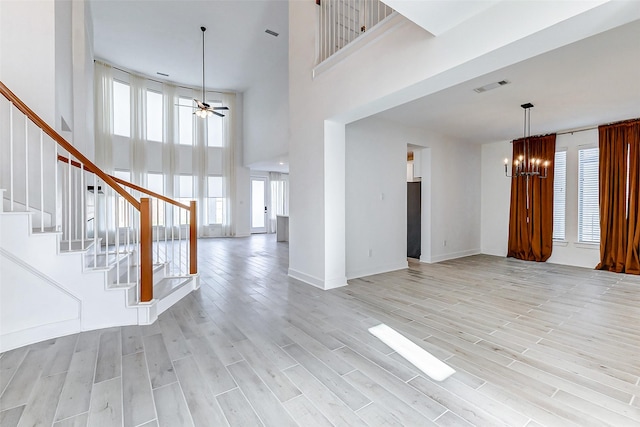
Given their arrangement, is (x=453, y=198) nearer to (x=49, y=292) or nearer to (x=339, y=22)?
(x=339, y=22)

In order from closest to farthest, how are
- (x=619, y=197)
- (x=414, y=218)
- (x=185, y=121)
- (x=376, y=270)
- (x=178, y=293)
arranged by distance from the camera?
(x=178, y=293), (x=376, y=270), (x=619, y=197), (x=414, y=218), (x=185, y=121)

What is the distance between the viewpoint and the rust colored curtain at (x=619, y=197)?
5.07 meters

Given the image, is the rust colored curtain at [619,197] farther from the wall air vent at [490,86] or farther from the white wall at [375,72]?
the wall air vent at [490,86]

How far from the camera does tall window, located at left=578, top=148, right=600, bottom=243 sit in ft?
18.7

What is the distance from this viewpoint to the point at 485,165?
7.37m

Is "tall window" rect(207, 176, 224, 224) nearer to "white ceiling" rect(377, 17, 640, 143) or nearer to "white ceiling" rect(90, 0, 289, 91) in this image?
"white ceiling" rect(90, 0, 289, 91)

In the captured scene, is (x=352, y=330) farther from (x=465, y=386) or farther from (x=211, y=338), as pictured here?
(x=211, y=338)

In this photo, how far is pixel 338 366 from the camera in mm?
2137

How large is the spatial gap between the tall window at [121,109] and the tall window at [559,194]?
1147 centimetres

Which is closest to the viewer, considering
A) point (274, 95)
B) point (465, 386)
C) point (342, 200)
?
point (465, 386)

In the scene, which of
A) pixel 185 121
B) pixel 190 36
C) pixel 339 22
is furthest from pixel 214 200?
pixel 339 22

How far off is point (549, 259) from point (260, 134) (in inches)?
332

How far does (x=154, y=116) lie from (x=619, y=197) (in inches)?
476

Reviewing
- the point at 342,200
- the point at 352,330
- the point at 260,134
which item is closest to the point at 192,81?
the point at 260,134
